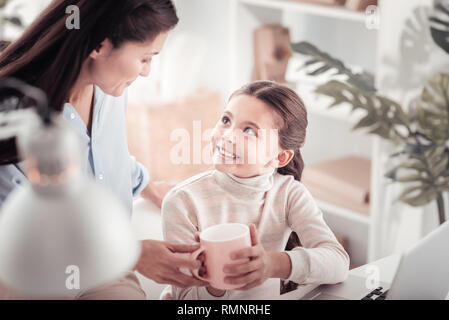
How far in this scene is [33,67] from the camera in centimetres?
95

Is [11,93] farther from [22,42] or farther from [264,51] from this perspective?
[264,51]

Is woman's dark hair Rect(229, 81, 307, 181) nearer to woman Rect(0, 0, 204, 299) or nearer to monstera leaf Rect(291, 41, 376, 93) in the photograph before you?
woman Rect(0, 0, 204, 299)

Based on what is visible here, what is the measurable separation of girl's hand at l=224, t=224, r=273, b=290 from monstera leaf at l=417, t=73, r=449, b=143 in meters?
0.96

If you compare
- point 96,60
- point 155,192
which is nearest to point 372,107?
point 155,192

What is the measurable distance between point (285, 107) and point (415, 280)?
0.30m

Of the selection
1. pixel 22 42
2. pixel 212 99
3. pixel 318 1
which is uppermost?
pixel 318 1

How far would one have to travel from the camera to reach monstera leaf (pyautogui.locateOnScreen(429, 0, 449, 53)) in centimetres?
162

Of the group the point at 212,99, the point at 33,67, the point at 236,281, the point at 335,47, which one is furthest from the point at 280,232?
the point at 212,99

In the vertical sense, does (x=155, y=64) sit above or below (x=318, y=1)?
below

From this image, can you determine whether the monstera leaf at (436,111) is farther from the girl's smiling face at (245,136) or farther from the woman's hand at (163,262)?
the woman's hand at (163,262)

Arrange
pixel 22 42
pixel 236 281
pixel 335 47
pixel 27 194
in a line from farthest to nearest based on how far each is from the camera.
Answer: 1. pixel 335 47
2. pixel 22 42
3. pixel 236 281
4. pixel 27 194

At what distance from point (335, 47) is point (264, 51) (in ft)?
0.79

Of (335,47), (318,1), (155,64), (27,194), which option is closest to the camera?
(27,194)

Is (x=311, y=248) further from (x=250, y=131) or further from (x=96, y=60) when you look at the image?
(x=96, y=60)
